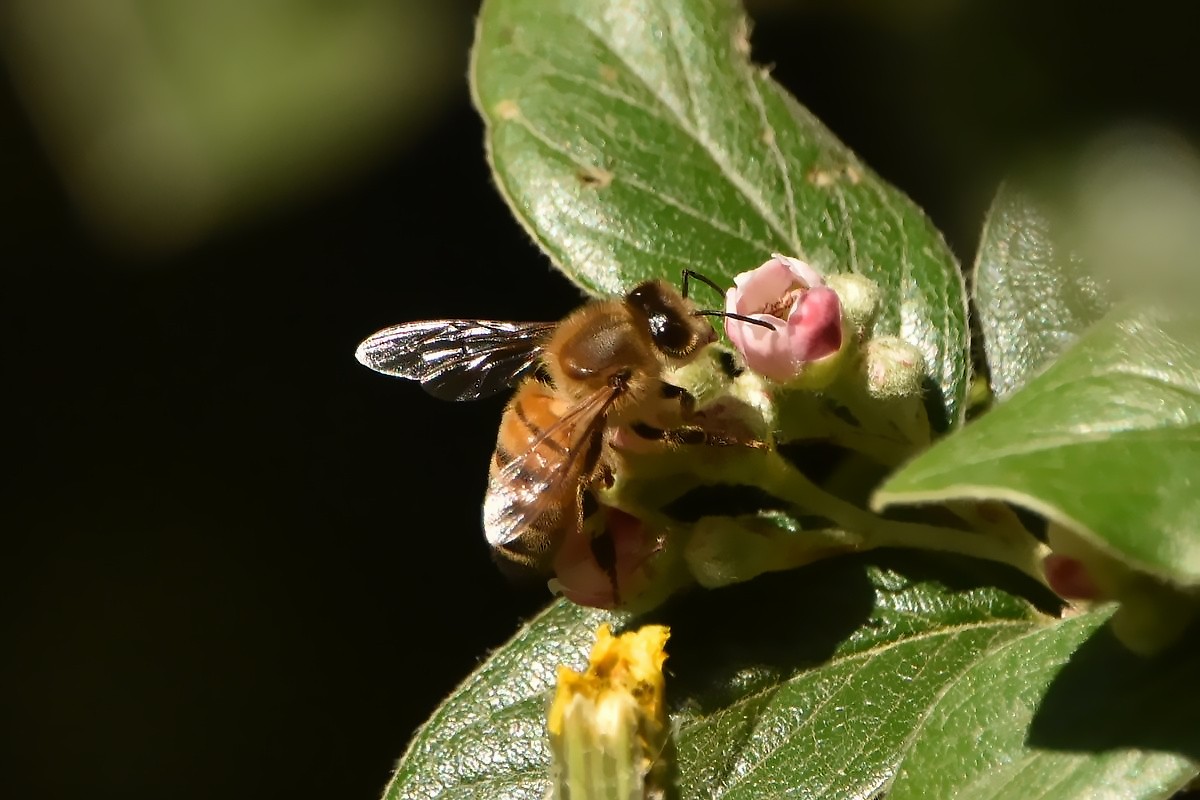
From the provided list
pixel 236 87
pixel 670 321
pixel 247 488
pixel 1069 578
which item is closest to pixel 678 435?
pixel 670 321

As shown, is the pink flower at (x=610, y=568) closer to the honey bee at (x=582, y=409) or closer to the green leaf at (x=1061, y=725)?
the honey bee at (x=582, y=409)

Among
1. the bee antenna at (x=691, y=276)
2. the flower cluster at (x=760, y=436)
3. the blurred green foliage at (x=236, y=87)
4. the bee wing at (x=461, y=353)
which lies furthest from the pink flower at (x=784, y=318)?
the blurred green foliage at (x=236, y=87)

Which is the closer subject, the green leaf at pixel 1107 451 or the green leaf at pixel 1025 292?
the green leaf at pixel 1107 451

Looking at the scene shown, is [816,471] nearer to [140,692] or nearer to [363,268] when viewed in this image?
[363,268]

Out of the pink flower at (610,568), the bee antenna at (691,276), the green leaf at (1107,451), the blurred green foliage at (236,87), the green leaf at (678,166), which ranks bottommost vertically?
the pink flower at (610,568)

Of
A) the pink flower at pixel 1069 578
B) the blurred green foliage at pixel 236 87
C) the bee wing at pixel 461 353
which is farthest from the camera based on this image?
the blurred green foliage at pixel 236 87

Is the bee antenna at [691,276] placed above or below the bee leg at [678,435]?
above

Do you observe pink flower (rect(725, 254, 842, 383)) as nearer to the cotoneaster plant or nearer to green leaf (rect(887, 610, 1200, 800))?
the cotoneaster plant
